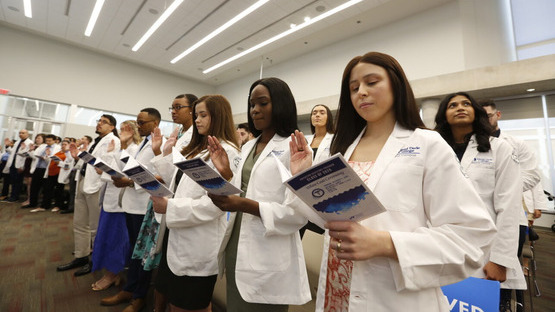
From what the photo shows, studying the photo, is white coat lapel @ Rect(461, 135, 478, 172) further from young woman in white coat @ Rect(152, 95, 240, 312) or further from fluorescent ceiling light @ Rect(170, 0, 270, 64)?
fluorescent ceiling light @ Rect(170, 0, 270, 64)

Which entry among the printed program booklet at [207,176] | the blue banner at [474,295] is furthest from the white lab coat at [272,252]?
the blue banner at [474,295]

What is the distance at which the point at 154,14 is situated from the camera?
279 inches

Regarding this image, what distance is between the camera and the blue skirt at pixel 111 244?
7.96 feet

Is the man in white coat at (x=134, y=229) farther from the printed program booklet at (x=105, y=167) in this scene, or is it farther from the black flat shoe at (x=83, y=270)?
the black flat shoe at (x=83, y=270)

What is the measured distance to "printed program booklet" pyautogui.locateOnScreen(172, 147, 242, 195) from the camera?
36.8 inches

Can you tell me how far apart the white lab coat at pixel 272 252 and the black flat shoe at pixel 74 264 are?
304 centimetres

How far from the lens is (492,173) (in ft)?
5.13

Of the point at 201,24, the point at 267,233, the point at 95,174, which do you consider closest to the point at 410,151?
the point at 267,233

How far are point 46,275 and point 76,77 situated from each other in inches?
385

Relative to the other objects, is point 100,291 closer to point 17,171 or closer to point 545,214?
point 17,171

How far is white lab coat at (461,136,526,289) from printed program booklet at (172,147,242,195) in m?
1.43

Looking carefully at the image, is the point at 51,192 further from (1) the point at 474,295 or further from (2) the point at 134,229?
(1) the point at 474,295

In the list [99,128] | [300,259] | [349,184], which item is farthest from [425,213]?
[99,128]

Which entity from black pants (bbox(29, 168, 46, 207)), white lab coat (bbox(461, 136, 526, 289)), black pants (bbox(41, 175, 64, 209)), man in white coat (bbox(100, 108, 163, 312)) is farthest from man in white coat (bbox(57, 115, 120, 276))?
black pants (bbox(29, 168, 46, 207))
